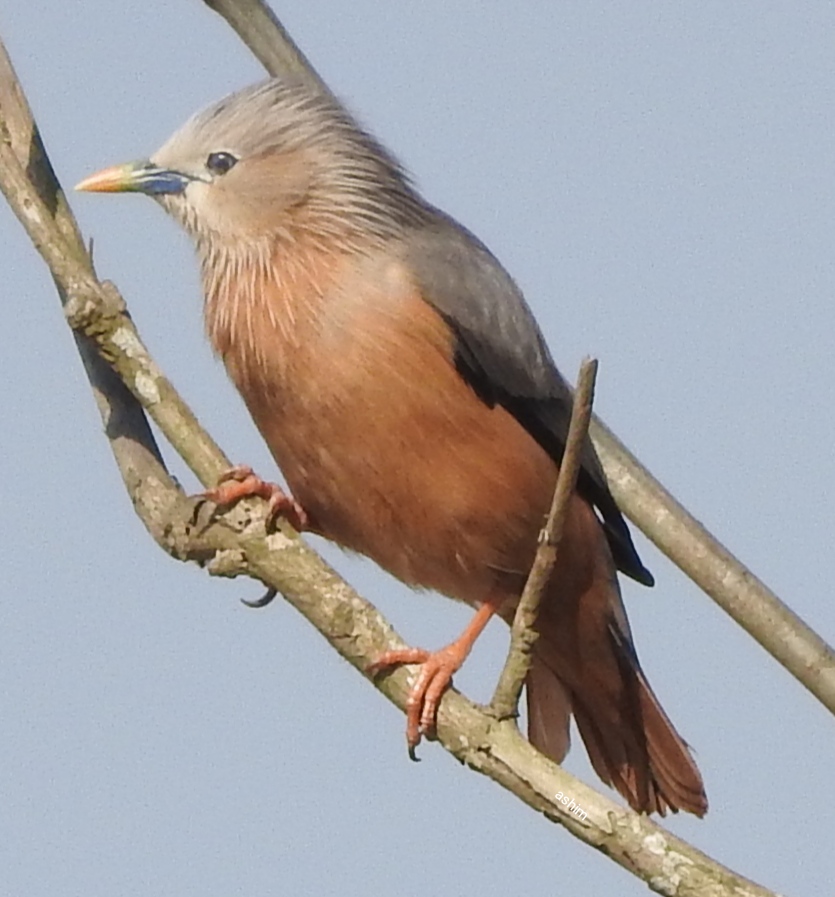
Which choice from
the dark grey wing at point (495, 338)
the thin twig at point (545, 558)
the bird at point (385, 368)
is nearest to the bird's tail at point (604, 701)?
the bird at point (385, 368)

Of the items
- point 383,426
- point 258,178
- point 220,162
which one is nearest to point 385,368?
point 383,426

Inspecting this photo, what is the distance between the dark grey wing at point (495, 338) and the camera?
571cm

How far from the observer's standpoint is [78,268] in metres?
4.69

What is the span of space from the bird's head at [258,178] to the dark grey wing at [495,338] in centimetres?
25

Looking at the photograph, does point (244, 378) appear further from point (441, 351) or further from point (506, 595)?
point (506, 595)

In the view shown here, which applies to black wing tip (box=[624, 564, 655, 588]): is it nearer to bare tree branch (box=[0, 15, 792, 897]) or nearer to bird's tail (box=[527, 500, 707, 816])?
bird's tail (box=[527, 500, 707, 816])

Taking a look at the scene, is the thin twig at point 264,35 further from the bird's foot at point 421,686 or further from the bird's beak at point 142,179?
the bird's foot at point 421,686

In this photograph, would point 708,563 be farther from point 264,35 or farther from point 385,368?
point 264,35

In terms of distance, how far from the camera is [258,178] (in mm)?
5938

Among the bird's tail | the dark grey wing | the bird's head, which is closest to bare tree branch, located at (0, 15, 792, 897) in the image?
the bird's head

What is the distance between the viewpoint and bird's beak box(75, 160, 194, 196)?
584 cm

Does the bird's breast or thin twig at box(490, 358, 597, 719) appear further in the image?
the bird's breast

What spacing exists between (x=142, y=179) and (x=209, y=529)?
1.77 metres

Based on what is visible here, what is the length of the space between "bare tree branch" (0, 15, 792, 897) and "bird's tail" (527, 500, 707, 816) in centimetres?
188
